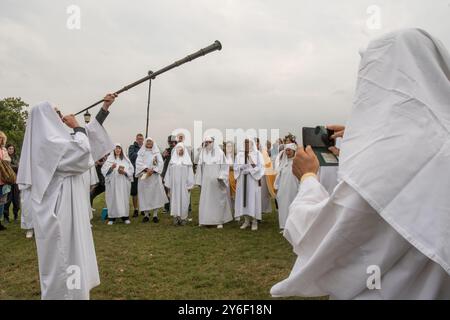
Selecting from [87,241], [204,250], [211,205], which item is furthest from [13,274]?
[211,205]

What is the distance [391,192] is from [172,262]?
5.57 m

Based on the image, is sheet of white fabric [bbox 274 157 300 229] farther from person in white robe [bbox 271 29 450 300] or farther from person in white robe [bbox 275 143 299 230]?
person in white robe [bbox 271 29 450 300]

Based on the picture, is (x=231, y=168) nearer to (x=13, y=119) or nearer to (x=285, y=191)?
(x=285, y=191)

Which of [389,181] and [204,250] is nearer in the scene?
[389,181]

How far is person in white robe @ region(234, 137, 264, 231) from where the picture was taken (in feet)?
32.2

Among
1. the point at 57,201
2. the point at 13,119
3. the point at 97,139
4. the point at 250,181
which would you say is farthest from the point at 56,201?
the point at 13,119

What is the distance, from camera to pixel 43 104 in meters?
3.94

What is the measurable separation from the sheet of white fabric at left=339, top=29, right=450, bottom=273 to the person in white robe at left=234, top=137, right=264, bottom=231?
27.5 feet

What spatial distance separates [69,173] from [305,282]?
123 inches

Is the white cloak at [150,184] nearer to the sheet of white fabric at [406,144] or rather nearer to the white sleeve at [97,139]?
the white sleeve at [97,139]

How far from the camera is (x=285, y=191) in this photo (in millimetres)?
9156

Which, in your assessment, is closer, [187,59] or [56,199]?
[56,199]

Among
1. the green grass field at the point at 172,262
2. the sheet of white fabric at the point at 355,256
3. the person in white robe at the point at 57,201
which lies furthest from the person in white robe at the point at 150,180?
the sheet of white fabric at the point at 355,256
